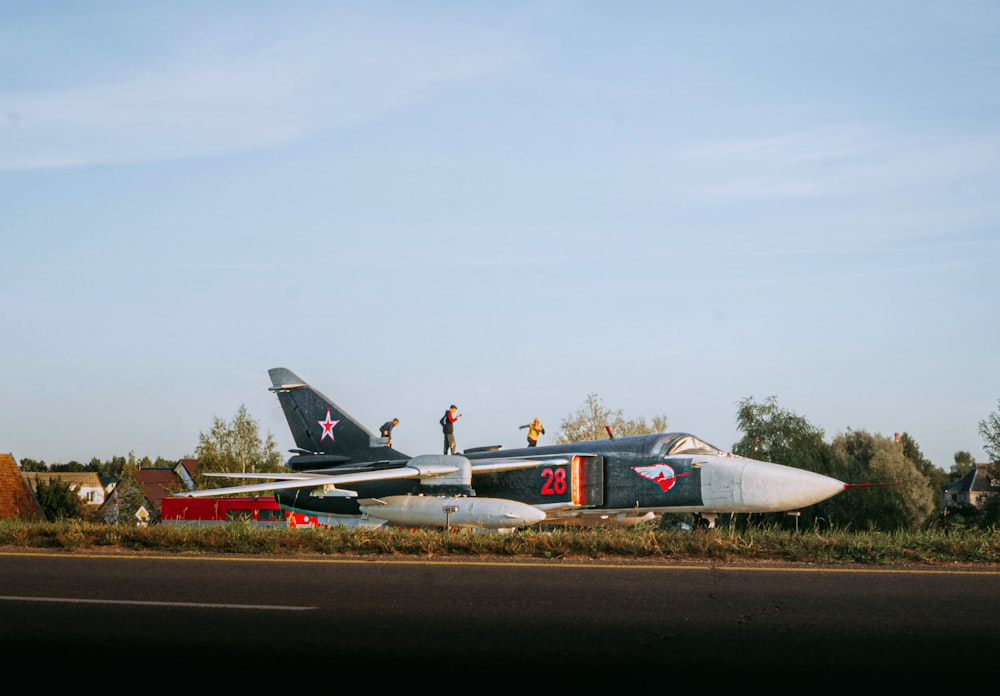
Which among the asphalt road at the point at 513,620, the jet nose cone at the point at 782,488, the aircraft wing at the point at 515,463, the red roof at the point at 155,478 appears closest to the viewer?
the asphalt road at the point at 513,620

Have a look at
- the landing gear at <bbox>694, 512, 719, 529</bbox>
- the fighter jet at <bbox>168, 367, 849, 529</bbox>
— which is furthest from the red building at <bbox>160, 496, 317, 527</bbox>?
the landing gear at <bbox>694, 512, 719, 529</bbox>

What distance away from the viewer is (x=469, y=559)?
35.1 feet

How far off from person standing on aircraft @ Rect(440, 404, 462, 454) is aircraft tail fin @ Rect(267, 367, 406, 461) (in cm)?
254

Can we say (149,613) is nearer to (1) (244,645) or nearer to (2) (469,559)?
(1) (244,645)

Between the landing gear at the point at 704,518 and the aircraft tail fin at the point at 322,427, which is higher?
the aircraft tail fin at the point at 322,427

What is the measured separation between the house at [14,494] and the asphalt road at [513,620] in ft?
151

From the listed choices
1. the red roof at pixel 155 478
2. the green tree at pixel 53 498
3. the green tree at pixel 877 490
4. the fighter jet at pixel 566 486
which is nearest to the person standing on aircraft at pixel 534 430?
the fighter jet at pixel 566 486

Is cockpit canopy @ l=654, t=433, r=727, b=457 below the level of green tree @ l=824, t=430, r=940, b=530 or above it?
above

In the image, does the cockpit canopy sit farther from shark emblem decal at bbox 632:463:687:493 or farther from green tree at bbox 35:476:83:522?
green tree at bbox 35:476:83:522

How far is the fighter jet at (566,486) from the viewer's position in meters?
21.0

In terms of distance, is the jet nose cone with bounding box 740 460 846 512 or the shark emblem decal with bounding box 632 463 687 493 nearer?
the jet nose cone with bounding box 740 460 846 512

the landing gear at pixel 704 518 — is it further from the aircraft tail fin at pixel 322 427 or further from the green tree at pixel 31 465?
the green tree at pixel 31 465

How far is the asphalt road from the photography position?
18.3 feet

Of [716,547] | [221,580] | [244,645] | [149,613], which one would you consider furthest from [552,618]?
[716,547]
